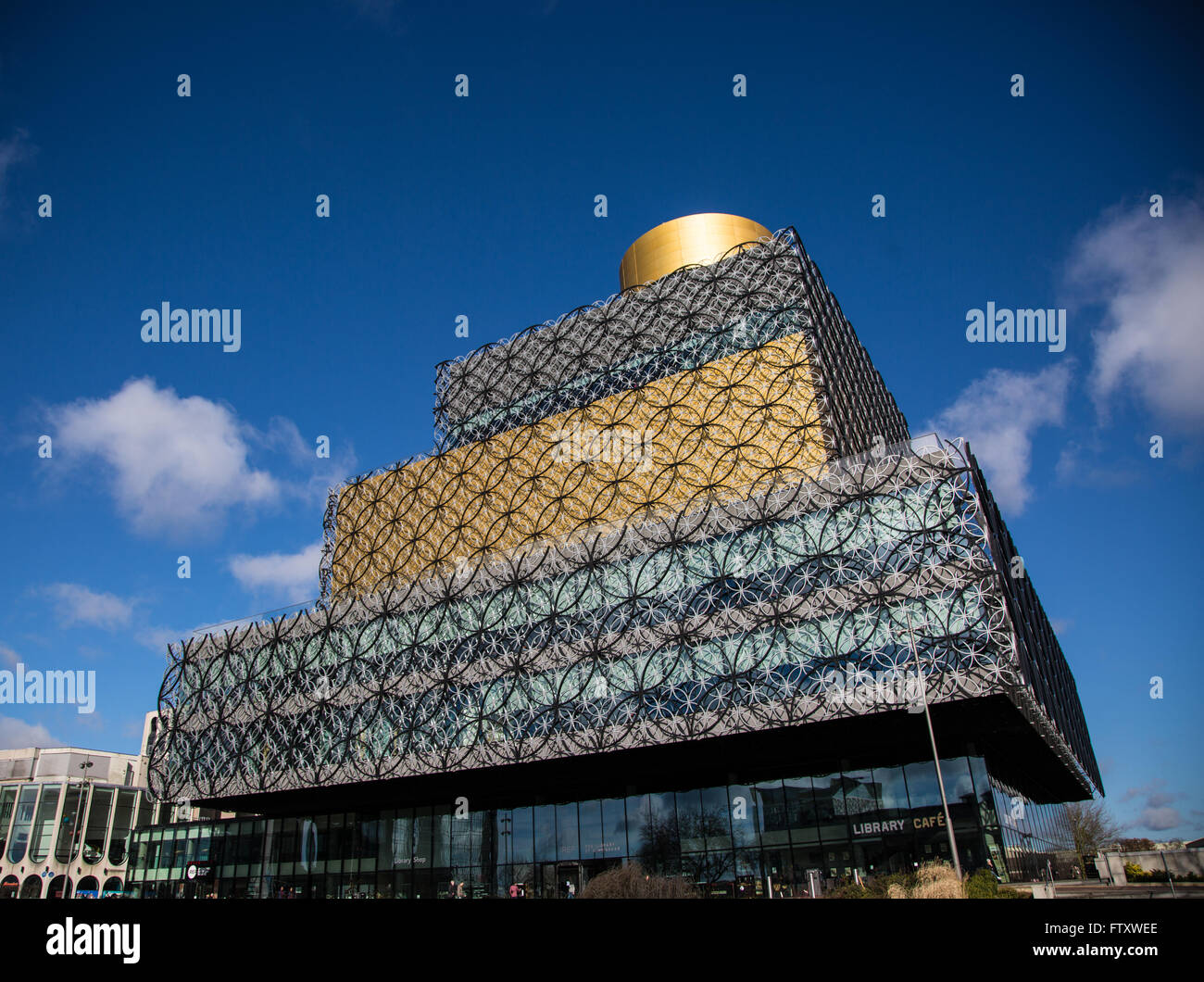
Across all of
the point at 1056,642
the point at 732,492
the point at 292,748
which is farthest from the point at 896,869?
the point at 1056,642

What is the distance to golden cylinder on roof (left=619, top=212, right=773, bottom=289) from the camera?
59625 millimetres

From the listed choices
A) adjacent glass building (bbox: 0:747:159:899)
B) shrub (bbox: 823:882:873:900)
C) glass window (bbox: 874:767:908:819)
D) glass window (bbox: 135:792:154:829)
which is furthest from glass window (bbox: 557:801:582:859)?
glass window (bbox: 135:792:154:829)

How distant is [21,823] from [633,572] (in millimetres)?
75539

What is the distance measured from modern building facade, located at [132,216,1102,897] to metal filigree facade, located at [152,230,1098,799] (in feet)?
0.52

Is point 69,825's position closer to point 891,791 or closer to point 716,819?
point 716,819

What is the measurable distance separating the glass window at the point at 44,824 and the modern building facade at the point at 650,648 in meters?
29.0

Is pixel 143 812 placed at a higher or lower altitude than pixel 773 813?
higher

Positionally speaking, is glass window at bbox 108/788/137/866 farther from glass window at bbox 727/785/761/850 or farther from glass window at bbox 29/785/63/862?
glass window at bbox 727/785/761/850

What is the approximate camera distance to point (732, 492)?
42.2 metres

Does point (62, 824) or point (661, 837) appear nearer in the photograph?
point (661, 837)

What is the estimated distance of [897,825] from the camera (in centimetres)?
3512

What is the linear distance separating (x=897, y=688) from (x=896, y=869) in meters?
8.31

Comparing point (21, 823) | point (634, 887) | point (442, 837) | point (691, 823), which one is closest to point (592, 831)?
point (691, 823)
